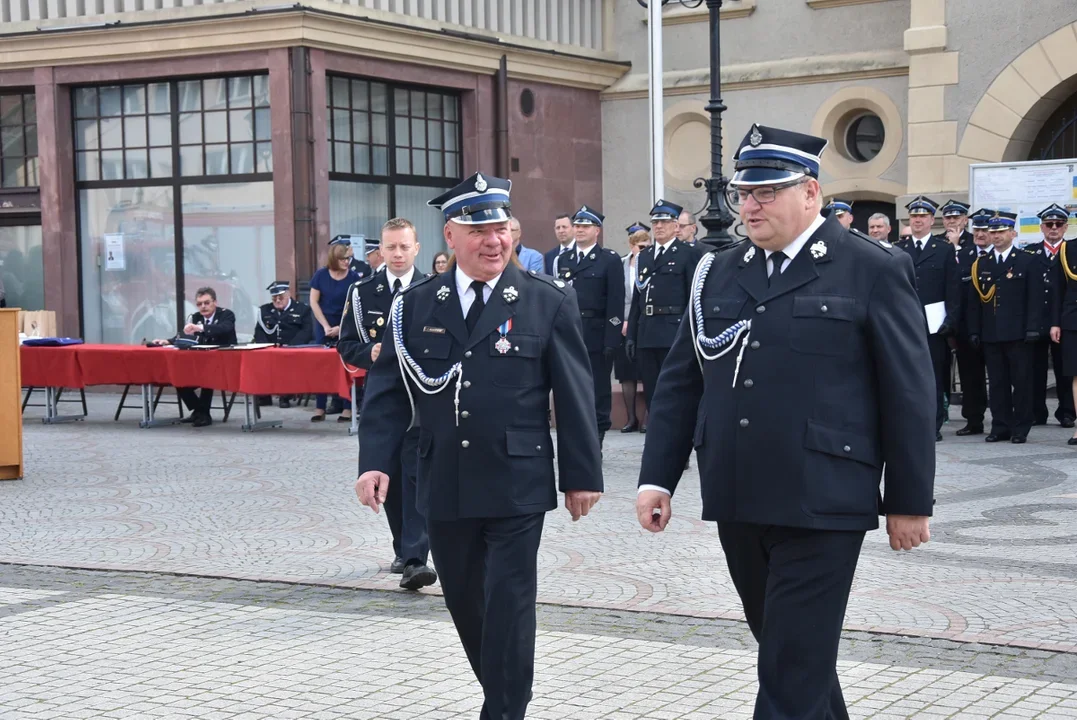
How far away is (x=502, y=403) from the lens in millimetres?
5281

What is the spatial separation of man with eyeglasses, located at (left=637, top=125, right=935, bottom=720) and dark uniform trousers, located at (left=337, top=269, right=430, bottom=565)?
6.50 feet

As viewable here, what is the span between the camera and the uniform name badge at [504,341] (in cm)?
531

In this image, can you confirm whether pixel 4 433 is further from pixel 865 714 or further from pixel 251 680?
pixel 865 714

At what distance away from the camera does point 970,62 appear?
20656 mm

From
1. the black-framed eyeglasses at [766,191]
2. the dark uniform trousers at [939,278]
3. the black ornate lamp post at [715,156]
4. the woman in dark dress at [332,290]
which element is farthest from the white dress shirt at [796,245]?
the woman in dark dress at [332,290]

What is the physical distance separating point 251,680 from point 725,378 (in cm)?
264

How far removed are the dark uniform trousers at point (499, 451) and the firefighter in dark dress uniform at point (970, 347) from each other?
1032 centimetres

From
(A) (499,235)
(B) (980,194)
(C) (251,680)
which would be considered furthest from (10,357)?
(B) (980,194)

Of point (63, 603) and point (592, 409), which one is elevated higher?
point (592, 409)

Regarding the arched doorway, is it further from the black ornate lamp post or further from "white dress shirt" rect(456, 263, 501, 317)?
"white dress shirt" rect(456, 263, 501, 317)

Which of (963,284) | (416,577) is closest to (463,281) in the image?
(416,577)

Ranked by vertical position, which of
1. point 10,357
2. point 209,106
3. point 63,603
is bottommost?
point 63,603

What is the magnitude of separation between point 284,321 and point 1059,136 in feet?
33.2

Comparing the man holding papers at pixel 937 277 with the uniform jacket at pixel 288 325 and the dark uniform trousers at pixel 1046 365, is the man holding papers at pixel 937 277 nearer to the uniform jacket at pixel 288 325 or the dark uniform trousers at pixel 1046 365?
the dark uniform trousers at pixel 1046 365
